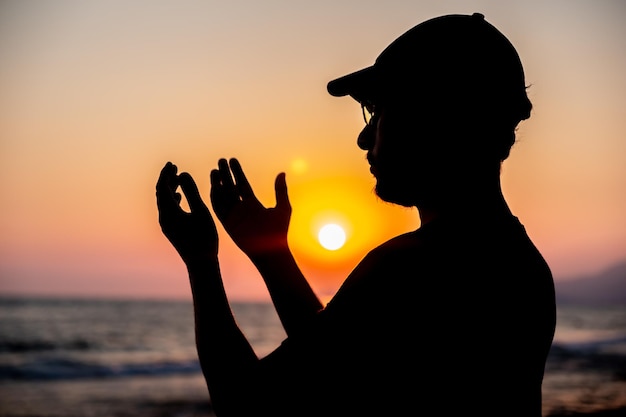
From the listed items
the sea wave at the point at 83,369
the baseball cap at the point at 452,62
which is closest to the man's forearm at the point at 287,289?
the baseball cap at the point at 452,62

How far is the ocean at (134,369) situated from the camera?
1352 cm

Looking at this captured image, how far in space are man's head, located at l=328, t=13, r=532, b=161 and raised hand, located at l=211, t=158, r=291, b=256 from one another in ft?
1.77

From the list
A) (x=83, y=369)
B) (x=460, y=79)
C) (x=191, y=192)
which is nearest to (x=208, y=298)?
(x=191, y=192)

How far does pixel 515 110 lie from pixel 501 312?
476 mm

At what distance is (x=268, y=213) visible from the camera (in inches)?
86.2

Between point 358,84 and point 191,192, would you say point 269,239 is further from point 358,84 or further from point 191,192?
point 358,84

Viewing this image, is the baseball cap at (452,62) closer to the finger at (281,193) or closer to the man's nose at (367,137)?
the man's nose at (367,137)

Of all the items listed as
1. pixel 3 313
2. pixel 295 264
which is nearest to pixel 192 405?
pixel 295 264

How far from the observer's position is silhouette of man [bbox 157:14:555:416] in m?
1.51

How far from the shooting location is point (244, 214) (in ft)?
7.07

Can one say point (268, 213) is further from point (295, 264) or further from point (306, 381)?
point (306, 381)

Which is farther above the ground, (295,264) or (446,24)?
(446,24)

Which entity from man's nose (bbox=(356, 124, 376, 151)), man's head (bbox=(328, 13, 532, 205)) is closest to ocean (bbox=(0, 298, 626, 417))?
man's nose (bbox=(356, 124, 376, 151))

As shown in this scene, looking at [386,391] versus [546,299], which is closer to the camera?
[386,391]
